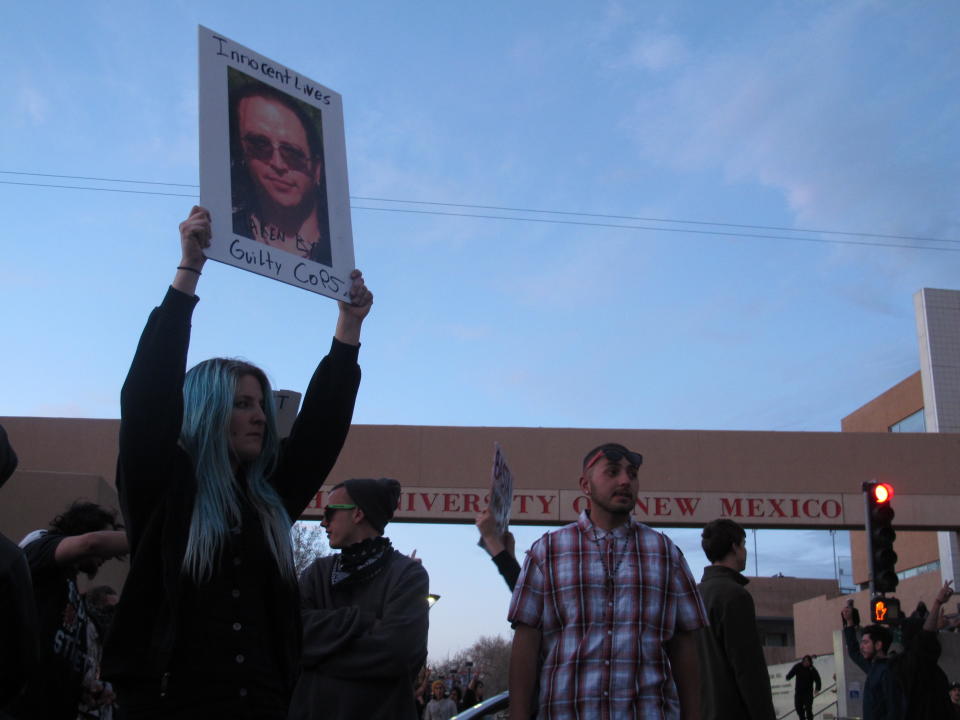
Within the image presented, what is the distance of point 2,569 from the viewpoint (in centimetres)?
259

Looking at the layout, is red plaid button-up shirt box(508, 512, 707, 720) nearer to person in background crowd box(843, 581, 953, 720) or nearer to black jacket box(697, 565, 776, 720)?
black jacket box(697, 565, 776, 720)

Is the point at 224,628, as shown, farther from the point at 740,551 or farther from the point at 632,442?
the point at 632,442

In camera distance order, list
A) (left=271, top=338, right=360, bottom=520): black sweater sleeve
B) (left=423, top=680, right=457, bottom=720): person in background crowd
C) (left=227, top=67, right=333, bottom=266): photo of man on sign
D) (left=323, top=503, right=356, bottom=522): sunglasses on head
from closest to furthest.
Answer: (left=271, top=338, right=360, bottom=520): black sweater sleeve → (left=227, top=67, right=333, bottom=266): photo of man on sign → (left=323, top=503, right=356, bottom=522): sunglasses on head → (left=423, top=680, right=457, bottom=720): person in background crowd

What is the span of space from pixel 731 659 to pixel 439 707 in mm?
12680

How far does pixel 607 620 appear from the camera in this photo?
3797mm

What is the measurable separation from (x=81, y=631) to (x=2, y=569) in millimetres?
2270

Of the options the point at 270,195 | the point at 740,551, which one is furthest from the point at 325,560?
the point at 740,551

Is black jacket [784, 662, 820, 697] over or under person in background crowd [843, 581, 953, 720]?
under

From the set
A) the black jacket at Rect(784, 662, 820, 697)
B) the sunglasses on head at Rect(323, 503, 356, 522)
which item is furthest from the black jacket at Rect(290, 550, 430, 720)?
the black jacket at Rect(784, 662, 820, 697)

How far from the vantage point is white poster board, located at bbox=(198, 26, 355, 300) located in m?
3.16

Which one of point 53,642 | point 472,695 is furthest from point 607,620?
point 472,695

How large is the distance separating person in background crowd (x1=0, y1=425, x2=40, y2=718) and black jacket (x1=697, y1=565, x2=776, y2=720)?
354 centimetres

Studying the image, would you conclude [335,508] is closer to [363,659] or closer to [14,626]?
[363,659]

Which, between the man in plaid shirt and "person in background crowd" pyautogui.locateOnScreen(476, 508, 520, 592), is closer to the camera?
the man in plaid shirt
